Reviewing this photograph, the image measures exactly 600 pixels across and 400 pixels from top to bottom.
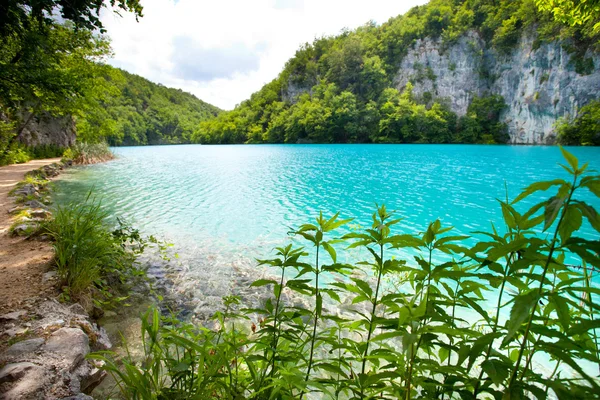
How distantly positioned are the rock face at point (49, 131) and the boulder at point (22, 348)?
22.0 meters

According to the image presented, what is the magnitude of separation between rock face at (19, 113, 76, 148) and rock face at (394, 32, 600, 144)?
5919cm

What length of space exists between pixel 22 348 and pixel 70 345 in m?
0.29

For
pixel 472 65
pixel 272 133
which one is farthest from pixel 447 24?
pixel 272 133

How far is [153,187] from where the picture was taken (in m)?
13.3

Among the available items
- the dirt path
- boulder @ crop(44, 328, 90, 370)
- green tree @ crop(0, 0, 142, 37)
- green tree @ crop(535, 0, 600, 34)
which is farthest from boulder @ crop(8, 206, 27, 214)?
green tree @ crop(535, 0, 600, 34)

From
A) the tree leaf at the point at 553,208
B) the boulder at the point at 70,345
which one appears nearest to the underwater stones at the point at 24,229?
the boulder at the point at 70,345

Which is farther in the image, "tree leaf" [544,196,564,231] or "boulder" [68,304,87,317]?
"boulder" [68,304,87,317]

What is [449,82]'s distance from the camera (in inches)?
2168

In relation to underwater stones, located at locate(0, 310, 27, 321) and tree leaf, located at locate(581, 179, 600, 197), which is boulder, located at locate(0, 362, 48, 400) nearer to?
underwater stones, located at locate(0, 310, 27, 321)

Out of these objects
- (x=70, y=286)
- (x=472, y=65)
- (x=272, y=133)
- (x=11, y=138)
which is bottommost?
(x=70, y=286)

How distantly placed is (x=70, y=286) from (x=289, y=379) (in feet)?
11.0

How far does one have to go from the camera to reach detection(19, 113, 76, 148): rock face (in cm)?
1864

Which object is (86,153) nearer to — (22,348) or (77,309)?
(77,309)

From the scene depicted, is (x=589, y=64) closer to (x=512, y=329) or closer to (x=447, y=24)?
(x=447, y=24)
